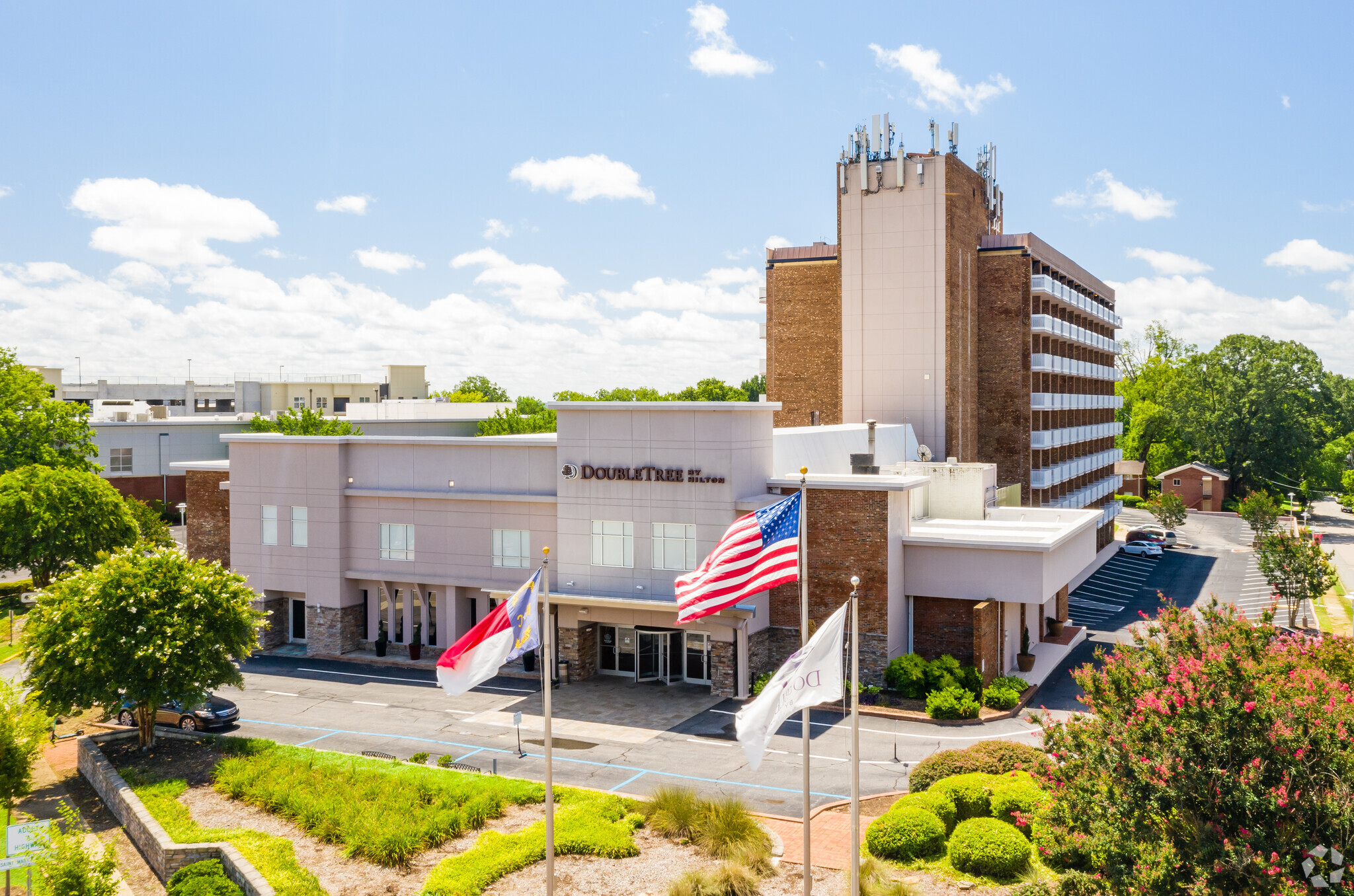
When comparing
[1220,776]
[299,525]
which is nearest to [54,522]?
[299,525]

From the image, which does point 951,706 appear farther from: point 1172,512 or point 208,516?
point 1172,512

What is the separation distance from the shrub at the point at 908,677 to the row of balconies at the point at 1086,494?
2889 cm

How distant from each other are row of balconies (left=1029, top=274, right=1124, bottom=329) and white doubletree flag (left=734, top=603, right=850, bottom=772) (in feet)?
173

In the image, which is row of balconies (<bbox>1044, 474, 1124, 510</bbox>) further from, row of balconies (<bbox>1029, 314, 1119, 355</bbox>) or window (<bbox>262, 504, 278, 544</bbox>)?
window (<bbox>262, 504, 278, 544</bbox>)

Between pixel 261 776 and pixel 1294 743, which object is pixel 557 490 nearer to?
pixel 261 776

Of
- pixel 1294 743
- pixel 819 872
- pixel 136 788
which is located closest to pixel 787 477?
pixel 819 872

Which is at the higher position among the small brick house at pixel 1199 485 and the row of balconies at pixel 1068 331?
the row of balconies at pixel 1068 331

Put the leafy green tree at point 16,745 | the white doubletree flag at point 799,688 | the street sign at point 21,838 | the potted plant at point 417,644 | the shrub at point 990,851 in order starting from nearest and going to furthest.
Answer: the white doubletree flag at point 799,688, the street sign at point 21,838, the shrub at point 990,851, the leafy green tree at point 16,745, the potted plant at point 417,644

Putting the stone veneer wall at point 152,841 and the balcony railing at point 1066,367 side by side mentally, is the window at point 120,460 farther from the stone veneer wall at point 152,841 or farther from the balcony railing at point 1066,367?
the balcony railing at point 1066,367

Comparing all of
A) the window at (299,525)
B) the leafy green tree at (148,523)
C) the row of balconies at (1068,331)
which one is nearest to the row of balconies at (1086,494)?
the row of balconies at (1068,331)

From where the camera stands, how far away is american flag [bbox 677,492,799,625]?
21016mm

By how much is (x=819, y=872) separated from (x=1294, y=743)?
10.8 meters

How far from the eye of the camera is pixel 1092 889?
1769 centimetres

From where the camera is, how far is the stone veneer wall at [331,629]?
47.2m
